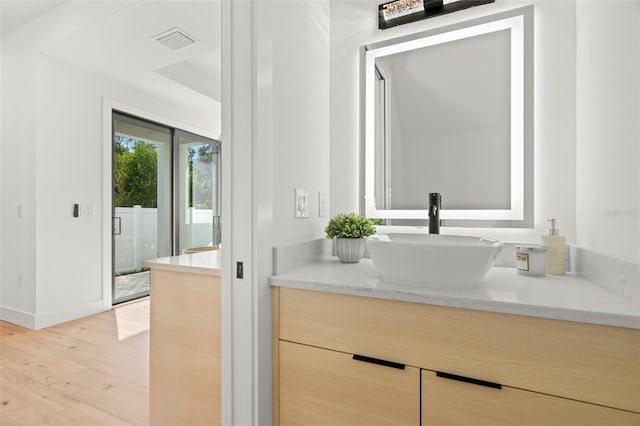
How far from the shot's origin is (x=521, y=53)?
1.23 meters

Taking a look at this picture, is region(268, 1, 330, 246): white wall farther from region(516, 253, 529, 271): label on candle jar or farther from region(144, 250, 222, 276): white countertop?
region(516, 253, 529, 271): label on candle jar

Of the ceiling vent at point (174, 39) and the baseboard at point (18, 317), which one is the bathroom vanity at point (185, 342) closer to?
the ceiling vent at point (174, 39)

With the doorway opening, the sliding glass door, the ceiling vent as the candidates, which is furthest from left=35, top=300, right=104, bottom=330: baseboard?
the ceiling vent

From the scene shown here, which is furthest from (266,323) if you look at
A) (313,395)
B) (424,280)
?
(424,280)

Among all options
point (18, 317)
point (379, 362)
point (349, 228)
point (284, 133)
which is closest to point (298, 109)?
point (284, 133)

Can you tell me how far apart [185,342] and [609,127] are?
5.04 ft

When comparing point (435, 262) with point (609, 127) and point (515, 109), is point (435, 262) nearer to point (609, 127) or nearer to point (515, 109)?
point (609, 127)

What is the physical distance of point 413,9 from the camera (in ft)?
4.58

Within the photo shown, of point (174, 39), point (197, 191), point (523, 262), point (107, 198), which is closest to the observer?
point (523, 262)

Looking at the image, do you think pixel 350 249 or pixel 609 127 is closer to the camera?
pixel 609 127

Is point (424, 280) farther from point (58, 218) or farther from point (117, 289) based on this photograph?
point (117, 289)

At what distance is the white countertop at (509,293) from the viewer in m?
0.68

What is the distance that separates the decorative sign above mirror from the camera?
1.33m

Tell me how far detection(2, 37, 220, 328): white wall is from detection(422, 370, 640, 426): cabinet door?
132 inches
